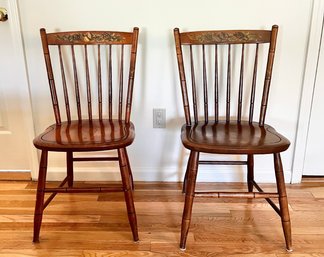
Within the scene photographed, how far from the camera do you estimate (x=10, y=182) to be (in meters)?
1.69

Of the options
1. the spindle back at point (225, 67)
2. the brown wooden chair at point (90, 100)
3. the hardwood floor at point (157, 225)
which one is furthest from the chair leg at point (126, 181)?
the spindle back at point (225, 67)

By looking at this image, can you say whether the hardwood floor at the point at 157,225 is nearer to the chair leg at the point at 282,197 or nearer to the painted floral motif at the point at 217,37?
the chair leg at the point at 282,197

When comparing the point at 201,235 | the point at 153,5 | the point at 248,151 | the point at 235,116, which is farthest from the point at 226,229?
the point at 153,5

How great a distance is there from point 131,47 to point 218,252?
96 centimetres

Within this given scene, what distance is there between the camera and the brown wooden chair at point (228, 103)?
1126 mm

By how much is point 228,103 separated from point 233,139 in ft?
0.92

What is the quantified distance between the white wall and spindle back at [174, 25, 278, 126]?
0.09 metres

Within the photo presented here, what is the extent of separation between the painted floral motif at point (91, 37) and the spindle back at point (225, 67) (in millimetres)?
272

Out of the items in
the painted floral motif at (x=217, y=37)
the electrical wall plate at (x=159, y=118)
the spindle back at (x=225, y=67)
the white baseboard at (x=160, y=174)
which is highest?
the painted floral motif at (x=217, y=37)

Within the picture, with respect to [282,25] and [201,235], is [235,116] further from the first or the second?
[201,235]

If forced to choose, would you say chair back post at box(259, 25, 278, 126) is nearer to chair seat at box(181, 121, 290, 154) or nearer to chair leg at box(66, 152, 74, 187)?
chair seat at box(181, 121, 290, 154)

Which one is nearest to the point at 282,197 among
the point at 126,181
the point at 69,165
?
the point at 126,181

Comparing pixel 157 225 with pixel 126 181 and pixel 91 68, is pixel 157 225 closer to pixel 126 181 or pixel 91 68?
pixel 126 181

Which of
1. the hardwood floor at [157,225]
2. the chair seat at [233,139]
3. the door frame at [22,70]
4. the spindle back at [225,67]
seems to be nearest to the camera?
the chair seat at [233,139]
